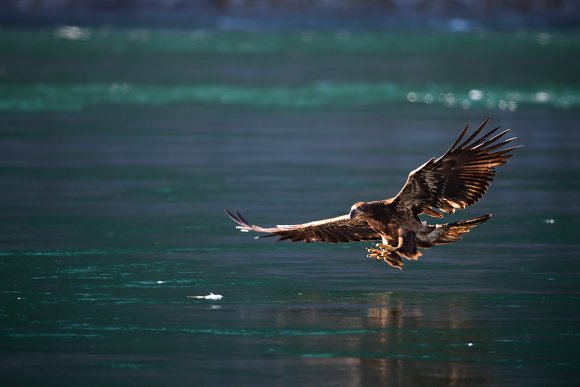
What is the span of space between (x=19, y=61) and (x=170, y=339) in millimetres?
38040

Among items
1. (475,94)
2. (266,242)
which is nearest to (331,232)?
(266,242)

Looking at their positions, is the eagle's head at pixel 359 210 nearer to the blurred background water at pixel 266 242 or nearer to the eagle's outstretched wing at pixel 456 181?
→ the eagle's outstretched wing at pixel 456 181

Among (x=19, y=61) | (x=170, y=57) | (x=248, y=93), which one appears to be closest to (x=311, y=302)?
(x=248, y=93)

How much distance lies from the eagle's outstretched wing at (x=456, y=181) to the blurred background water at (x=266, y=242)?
0.73m

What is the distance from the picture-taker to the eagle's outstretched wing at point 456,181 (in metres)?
11.4

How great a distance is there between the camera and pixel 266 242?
14.7m

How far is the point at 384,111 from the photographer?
30.0 m

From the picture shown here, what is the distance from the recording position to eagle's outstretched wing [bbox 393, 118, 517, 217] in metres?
11.4

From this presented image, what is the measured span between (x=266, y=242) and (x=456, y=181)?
3.54 metres

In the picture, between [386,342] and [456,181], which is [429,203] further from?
[386,342]

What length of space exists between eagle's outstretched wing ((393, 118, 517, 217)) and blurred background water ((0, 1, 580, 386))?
732mm

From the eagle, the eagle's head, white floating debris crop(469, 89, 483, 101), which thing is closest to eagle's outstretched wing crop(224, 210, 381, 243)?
the eagle

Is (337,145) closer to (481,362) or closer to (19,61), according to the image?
(481,362)

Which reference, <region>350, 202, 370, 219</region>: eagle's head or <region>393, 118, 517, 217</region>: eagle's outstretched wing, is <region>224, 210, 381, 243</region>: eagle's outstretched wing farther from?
<region>393, 118, 517, 217</region>: eagle's outstretched wing
